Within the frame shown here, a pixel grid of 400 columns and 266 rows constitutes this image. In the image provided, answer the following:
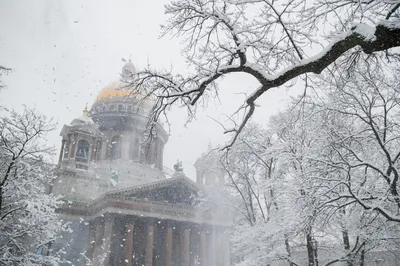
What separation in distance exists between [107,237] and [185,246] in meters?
7.37

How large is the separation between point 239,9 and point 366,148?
817 centimetres

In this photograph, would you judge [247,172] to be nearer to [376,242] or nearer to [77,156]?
[376,242]

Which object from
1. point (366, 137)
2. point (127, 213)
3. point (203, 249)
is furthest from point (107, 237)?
Answer: point (366, 137)

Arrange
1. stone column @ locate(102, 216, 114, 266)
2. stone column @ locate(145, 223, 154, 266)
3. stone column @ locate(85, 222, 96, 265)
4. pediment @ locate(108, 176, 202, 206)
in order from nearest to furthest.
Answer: stone column @ locate(102, 216, 114, 266), stone column @ locate(145, 223, 154, 266), stone column @ locate(85, 222, 96, 265), pediment @ locate(108, 176, 202, 206)

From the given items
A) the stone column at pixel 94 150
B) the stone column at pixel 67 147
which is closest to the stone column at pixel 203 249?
the stone column at pixel 94 150

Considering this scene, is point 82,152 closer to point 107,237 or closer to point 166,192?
point 166,192

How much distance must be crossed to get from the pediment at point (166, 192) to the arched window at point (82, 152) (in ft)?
24.2

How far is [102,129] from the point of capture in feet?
124

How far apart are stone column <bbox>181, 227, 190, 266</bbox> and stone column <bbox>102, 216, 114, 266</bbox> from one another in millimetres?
6747

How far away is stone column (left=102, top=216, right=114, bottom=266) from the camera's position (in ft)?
76.6

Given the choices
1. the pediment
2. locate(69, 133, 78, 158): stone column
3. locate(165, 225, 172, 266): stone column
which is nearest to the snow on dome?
locate(69, 133, 78, 158): stone column

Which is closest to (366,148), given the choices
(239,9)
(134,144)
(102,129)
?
(239,9)

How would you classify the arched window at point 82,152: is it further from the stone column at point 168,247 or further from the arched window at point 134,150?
the stone column at point 168,247

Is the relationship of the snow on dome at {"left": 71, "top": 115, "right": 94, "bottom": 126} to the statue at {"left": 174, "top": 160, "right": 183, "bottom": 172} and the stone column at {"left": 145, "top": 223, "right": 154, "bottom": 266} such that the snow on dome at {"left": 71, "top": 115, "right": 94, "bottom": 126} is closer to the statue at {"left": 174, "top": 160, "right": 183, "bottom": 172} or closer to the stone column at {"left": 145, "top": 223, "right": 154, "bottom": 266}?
the statue at {"left": 174, "top": 160, "right": 183, "bottom": 172}
